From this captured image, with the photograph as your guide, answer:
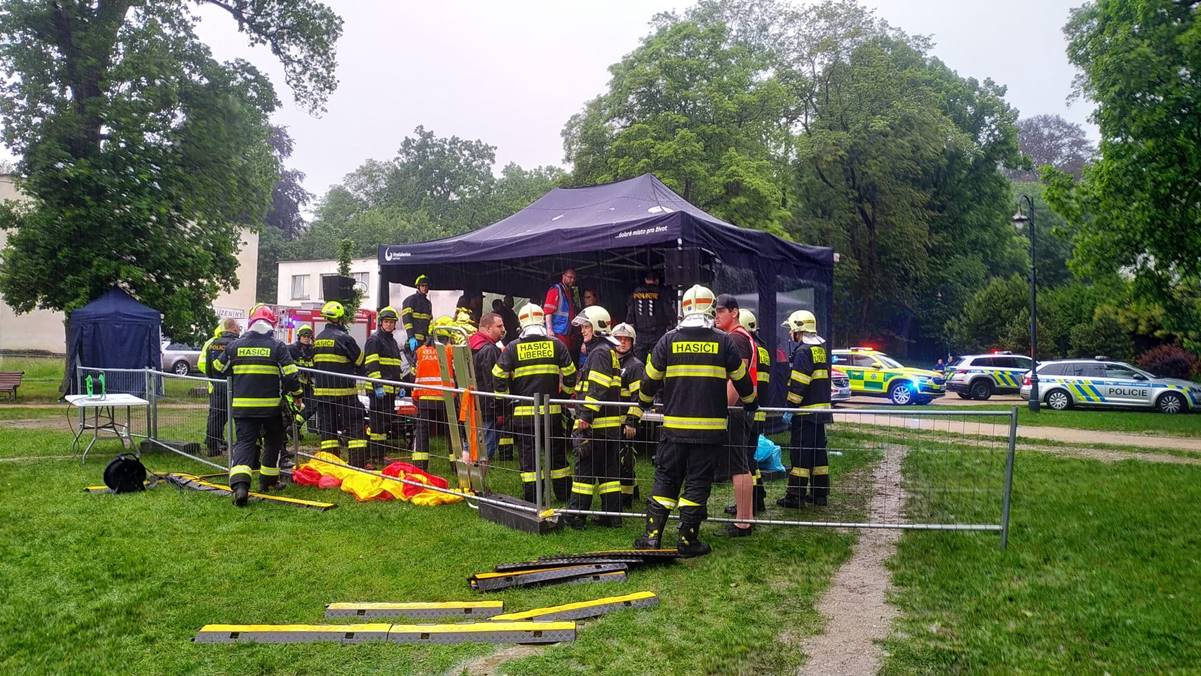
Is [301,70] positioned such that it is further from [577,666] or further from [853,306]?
[853,306]

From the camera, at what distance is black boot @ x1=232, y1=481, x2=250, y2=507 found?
710 centimetres

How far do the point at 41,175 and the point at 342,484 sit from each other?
15759mm

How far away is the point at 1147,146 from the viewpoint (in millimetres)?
15312

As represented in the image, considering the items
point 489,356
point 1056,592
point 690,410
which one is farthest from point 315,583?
point 1056,592

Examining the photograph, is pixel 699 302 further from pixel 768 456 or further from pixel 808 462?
pixel 768 456

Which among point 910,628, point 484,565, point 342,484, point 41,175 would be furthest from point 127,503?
point 41,175

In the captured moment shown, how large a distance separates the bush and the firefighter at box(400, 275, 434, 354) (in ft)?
84.2

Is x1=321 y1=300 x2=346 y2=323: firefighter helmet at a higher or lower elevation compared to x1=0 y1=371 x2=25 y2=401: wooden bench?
higher

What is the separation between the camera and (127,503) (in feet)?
23.3

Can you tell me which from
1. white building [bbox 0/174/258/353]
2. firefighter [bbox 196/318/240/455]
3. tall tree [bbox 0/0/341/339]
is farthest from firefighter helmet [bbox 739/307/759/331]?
white building [bbox 0/174/258/353]

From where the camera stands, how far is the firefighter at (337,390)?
8.19 m

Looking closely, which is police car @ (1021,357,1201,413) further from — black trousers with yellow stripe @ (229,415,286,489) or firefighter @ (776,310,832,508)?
black trousers with yellow stripe @ (229,415,286,489)

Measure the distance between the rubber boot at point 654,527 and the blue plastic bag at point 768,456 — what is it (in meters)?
2.15

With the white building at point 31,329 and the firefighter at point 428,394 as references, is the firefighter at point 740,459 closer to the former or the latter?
the firefighter at point 428,394
